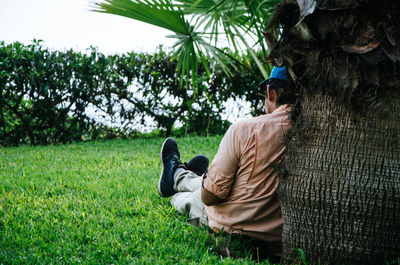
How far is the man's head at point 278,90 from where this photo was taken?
7.43 feet

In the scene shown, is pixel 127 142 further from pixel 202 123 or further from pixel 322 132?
pixel 322 132

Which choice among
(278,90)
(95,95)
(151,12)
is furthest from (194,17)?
(95,95)

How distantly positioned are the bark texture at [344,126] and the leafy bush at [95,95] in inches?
189

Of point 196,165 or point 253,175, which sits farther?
point 196,165

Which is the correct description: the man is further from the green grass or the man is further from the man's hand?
the green grass

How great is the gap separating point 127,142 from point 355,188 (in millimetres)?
5933

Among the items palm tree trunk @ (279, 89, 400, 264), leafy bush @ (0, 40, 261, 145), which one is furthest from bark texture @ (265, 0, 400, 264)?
leafy bush @ (0, 40, 261, 145)

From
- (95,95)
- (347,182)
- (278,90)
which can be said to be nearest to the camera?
(347,182)

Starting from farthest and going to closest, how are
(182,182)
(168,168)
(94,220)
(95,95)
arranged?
(95,95), (168,168), (182,182), (94,220)

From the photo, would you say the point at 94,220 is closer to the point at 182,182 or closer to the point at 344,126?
the point at 182,182

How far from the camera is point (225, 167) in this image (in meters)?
2.38

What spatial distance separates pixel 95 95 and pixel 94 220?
5.31 meters

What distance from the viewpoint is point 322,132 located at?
1.99 metres

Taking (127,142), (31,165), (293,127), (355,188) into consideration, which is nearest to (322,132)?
(293,127)
